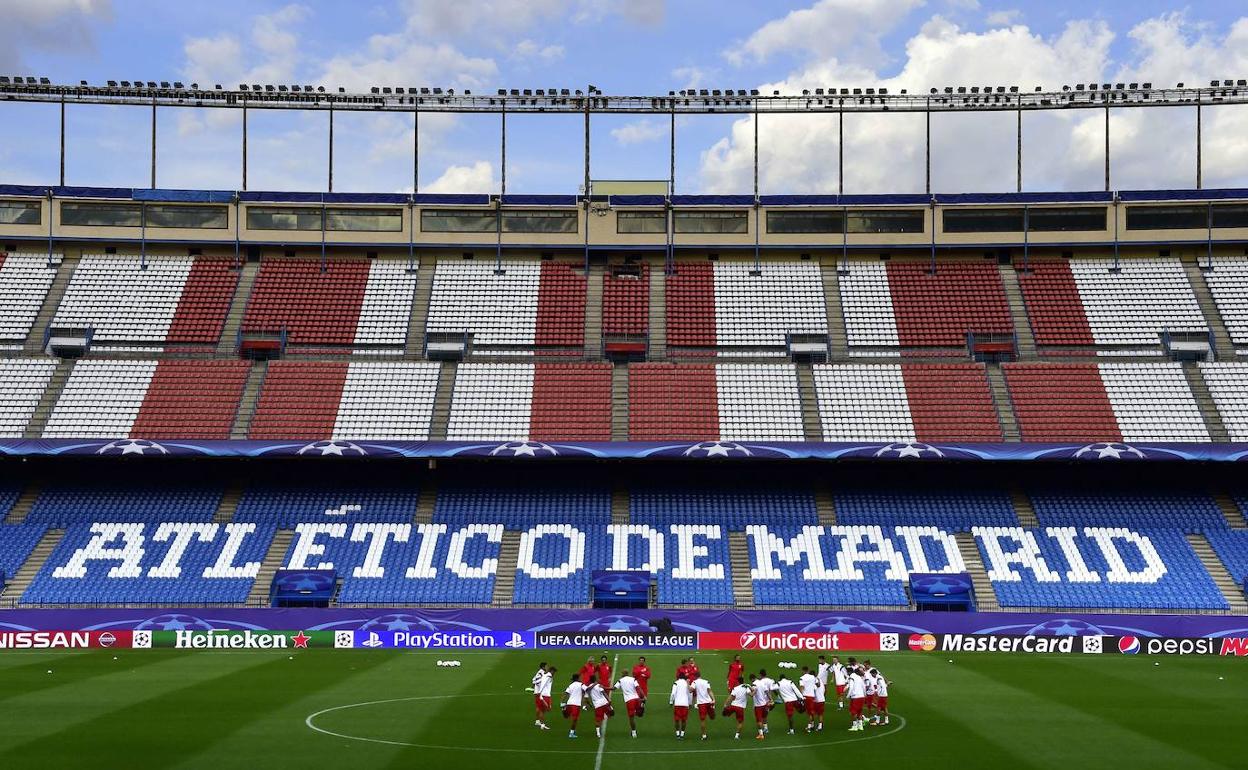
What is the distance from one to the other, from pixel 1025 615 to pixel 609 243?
28.9 meters

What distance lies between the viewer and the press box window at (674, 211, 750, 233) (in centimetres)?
6475

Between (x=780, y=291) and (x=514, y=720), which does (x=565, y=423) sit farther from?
(x=514, y=720)

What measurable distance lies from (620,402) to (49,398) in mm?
24792

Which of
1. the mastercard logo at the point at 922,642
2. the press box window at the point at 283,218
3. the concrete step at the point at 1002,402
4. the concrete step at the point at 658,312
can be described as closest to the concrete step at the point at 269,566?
the press box window at the point at 283,218

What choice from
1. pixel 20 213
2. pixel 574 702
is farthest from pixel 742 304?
pixel 574 702

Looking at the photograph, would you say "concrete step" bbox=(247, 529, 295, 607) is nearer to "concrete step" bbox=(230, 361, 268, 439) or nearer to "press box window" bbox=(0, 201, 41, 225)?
"concrete step" bbox=(230, 361, 268, 439)

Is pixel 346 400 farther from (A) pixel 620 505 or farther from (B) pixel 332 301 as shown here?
(A) pixel 620 505

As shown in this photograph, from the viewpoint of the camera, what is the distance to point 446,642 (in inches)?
1781

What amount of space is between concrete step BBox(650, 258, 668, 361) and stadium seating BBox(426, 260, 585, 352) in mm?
3384

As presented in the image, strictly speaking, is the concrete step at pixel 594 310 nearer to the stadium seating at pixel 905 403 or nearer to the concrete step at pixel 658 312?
the concrete step at pixel 658 312

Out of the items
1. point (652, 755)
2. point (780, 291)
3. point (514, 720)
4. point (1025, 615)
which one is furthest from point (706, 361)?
point (652, 755)

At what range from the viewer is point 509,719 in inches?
1089

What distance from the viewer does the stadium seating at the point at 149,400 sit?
54.3 meters

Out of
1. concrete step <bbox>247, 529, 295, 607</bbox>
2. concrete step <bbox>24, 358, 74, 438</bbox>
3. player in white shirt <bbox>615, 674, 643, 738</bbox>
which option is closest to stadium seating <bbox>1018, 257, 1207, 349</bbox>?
concrete step <bbox>247, 529, 295, 607</bbox>
